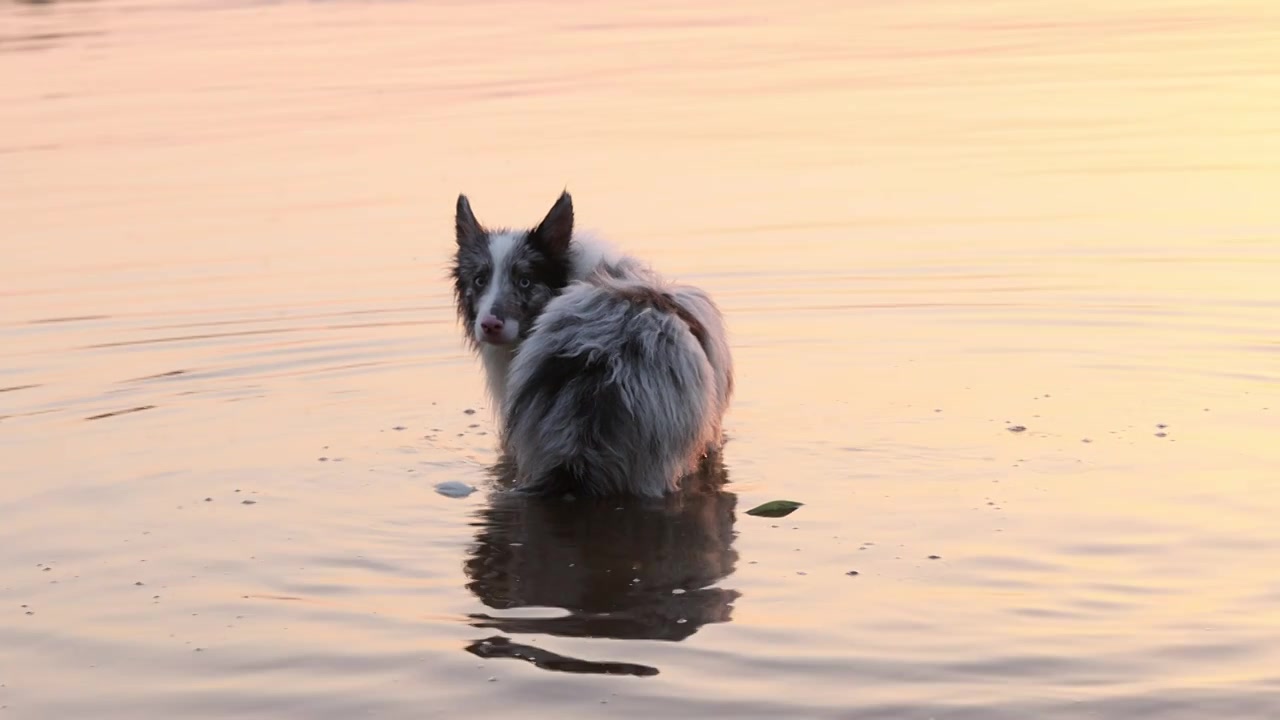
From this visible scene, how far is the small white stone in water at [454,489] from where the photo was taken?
846cm

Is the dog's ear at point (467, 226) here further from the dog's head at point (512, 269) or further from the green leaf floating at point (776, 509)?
the green leaf floating at point (776, 509)

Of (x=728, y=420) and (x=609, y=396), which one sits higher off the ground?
(x=609, y=396)

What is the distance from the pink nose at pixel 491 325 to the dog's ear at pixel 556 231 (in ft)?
1.77

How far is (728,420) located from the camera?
374 inches

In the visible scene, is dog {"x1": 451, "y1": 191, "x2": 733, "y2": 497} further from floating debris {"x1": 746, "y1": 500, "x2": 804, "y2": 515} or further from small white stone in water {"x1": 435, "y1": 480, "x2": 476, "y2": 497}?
floating debris {"x1": 746, "y1": 500, "x2": 804, "y2": 515}

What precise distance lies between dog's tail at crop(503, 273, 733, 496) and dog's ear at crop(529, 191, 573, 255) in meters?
0.66

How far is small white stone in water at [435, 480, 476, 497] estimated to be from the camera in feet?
27.8

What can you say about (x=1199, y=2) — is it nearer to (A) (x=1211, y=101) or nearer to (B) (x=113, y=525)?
(A) (x=1211, y=101)

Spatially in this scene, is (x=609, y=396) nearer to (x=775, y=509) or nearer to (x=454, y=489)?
(x=775, y=509)

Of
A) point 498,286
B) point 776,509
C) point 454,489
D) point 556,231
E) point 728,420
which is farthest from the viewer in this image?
point 728,420

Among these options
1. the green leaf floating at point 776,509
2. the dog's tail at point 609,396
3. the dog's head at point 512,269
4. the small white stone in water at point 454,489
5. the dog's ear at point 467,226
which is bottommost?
the small white stone in water at point 454,489

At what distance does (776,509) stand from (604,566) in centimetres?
87

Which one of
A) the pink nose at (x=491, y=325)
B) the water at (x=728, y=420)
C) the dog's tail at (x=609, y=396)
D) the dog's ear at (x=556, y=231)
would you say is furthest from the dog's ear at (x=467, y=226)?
the water at (x=728, y=420)

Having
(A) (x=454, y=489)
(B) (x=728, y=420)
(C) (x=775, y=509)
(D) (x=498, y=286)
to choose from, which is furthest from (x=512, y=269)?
(C) (x=775, y=509)
